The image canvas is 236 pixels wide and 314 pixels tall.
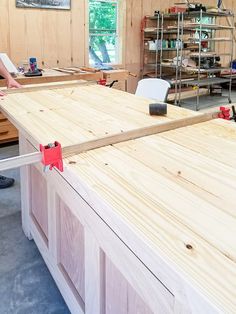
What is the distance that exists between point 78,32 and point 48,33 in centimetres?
53

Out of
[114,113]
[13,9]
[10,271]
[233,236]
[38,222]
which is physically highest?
[13,9]

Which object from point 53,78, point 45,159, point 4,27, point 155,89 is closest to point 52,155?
point 45,159

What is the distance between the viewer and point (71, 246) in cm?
129

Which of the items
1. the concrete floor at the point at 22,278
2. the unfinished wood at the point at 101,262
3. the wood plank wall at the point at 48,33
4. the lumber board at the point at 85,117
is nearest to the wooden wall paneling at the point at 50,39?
the wood plank wall at the point at 48,33

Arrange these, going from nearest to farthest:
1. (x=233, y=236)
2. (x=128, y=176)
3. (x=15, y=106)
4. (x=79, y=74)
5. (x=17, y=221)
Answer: (x=233, y=236)
(x=128, y=176)
(x=15, y=106)
(x=17, y=221)
(x=79, y=74)

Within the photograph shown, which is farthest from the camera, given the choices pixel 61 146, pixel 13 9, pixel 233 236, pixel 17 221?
pixel 13 9

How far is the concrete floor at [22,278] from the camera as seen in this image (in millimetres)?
1572

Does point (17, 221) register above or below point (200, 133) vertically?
below

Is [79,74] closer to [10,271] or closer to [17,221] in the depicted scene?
[17,221]

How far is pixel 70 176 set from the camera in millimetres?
1014

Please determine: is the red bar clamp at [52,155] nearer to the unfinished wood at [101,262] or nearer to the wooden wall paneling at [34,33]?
the unfinished wood at [101,262]

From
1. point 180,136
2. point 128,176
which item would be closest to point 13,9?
point 180,136

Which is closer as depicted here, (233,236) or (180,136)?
(233,236)

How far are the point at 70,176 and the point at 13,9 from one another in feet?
14.1
